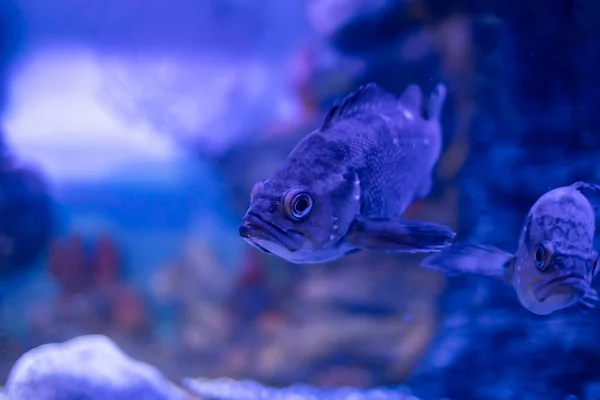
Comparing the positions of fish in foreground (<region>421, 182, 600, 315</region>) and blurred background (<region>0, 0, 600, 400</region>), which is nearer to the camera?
fish in foreground (<region>421, 182, 600, 315</region>)

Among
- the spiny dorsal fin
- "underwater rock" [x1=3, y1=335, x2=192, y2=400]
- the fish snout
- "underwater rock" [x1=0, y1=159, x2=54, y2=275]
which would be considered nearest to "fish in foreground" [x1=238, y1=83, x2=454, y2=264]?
the fish snout

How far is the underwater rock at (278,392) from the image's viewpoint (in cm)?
433

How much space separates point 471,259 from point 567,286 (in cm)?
41

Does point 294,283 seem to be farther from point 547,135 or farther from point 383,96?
point 383,96

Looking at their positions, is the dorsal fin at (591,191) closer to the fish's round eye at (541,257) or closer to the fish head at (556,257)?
the fish head at (556,257)

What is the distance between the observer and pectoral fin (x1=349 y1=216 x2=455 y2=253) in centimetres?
176

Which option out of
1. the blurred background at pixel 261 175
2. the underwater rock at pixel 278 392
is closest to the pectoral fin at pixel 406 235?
the blurred background at pixel 261 175

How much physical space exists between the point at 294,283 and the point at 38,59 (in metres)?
6.68

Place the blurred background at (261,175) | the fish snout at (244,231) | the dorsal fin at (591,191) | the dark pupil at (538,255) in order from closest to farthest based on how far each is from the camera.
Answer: the fish snout at (244,231)
the dark pupil at (538,255)
the dorsal fin at (591,191)
the blurred background at (261,175)

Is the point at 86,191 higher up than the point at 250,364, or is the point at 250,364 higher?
the point at 86,191

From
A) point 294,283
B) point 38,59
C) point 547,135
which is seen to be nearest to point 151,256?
point 294,283

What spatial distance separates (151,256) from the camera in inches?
336

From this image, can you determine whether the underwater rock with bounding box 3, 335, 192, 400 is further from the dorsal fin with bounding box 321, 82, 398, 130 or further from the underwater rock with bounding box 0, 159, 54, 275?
the dorsal fin with bounding box 321, 82, 398, 130

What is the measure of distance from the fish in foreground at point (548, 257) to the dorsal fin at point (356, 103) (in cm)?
72
